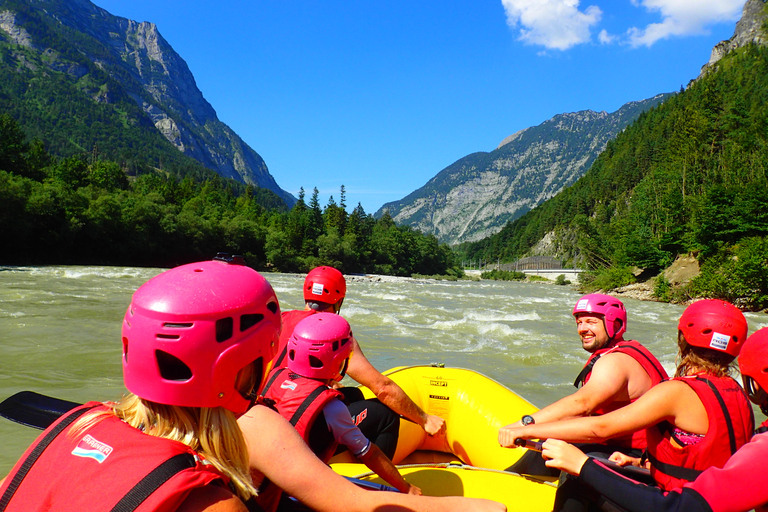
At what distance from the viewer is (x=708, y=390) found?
6.91 ft

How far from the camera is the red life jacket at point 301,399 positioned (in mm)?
2211

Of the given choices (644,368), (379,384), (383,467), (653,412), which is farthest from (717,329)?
(379,384)

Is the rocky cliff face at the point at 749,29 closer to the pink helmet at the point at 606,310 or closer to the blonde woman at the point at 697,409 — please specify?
the pink helmet at the point at 606,310

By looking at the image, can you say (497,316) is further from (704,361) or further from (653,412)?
(653,412)

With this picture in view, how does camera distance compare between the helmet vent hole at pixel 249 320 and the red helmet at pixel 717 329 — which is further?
the red helmet at pixel 717 329

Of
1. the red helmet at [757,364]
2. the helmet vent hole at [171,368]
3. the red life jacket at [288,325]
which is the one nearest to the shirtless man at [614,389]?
the red helmet at [757,364]

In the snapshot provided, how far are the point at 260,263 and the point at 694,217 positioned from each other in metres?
48.9

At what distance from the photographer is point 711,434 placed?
2088mm

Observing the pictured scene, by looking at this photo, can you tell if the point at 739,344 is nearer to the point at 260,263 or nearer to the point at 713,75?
the point at 260,263

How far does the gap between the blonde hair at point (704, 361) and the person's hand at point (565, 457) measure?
27.6 inches

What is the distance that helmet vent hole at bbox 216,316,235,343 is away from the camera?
46.6 inches

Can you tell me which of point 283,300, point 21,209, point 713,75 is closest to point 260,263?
point 21,209

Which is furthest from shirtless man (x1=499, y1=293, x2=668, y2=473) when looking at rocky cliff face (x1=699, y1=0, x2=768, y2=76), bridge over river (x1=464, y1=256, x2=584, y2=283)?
rocky cliff face (x1=699, y1=0, x2=768, y2=76)

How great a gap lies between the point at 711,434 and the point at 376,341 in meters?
10.4
